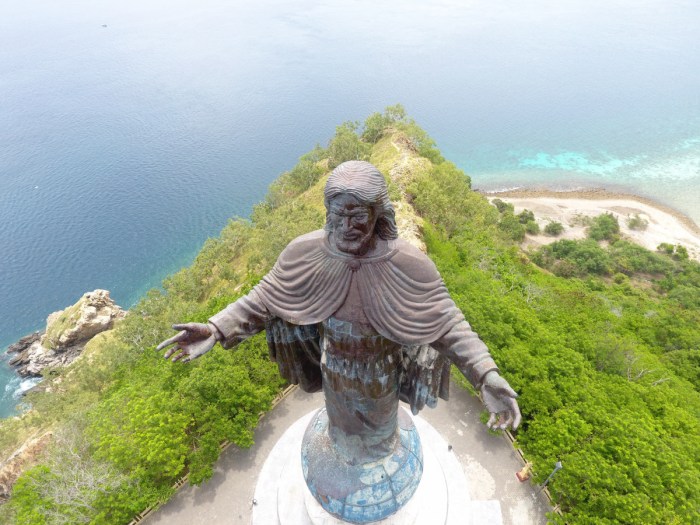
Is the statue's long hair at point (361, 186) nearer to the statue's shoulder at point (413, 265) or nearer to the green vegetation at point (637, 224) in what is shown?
the statue's shoulder at point (413, 265)

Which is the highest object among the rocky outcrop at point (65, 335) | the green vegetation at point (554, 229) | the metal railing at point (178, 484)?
the metal railing at point (178, 484)

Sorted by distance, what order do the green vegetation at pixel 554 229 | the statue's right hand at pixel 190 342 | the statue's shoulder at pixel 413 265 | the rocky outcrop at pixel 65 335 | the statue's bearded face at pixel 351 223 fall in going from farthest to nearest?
1. the green vegetation at pixel 554 229
2. the rocky outcrop at pixel 65 335
3. the statue's shoulder at pixel 413 265
4. the statue's right hand at pixel 190 342
5. the statue's bearded face at pixel 351 223

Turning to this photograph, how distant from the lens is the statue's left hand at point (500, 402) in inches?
209

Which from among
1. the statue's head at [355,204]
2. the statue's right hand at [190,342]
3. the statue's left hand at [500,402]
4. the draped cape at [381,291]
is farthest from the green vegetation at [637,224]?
the statue's right hand at [190,342]

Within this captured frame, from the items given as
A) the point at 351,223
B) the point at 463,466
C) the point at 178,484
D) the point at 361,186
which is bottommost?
the point at 178,484

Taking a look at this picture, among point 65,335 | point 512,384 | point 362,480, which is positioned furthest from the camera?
point 65,335

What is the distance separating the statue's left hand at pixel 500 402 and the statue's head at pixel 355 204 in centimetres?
250

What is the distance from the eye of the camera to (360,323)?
621 cm

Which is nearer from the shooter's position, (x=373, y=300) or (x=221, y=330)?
(x=373, y=300)

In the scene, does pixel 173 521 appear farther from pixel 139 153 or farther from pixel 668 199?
pixel 668 199

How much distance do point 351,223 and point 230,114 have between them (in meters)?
59.3

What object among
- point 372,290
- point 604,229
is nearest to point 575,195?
point 604,229

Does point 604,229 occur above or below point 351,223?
below

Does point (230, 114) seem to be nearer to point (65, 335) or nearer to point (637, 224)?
point (65, 335)
